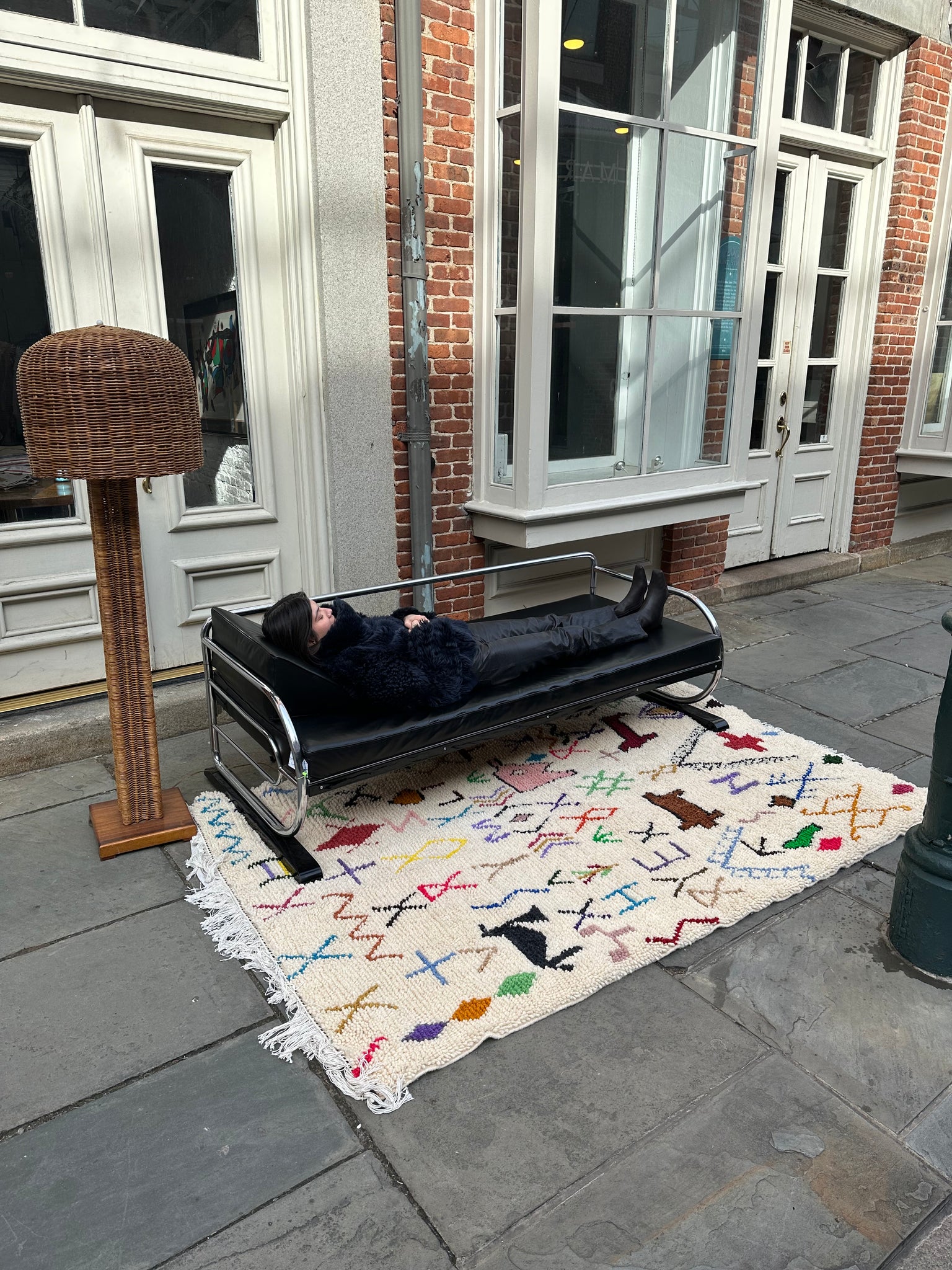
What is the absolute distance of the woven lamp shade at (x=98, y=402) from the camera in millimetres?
2473

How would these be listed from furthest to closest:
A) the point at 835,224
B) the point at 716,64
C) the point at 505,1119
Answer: the point at 835,224, the point at 716,64, the point at 505,1119

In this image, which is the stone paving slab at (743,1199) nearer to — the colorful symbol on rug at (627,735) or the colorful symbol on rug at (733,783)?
the colorful symbol on rug at (733,783)

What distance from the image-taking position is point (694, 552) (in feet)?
19.1

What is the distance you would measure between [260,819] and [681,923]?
5.06 feet

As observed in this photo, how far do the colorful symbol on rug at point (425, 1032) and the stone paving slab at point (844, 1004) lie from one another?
0.73m

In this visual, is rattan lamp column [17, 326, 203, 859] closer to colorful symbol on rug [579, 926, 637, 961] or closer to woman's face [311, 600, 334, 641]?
woman's face [311, 600, 334, 641]

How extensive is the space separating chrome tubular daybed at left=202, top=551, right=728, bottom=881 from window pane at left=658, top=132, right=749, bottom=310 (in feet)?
7.02

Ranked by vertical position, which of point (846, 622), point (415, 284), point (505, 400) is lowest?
point (846, 622)

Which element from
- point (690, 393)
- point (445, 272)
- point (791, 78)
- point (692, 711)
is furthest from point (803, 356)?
point (692, 711)

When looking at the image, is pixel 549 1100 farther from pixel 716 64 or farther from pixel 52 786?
pixel 716 64

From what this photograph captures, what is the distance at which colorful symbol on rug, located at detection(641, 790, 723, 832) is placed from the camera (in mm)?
3174

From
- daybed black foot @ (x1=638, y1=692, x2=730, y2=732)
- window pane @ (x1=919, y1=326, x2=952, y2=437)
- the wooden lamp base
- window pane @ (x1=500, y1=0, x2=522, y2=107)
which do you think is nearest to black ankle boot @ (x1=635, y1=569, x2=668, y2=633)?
daybed black foot @ (x1=638, y1=692, x2=730, y2=732)

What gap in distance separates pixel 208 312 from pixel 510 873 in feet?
9.45

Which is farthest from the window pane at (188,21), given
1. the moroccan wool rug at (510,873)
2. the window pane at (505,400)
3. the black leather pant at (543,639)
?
the moroccan wool rug at (510,873)
